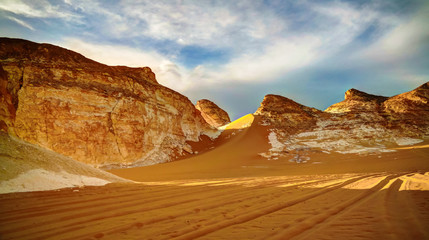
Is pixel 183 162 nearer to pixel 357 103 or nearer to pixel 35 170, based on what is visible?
pixel 35 170

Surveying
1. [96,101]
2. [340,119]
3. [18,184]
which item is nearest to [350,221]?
[18,184]

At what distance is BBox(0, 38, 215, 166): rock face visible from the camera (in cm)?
1764

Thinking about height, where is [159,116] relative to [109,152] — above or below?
above

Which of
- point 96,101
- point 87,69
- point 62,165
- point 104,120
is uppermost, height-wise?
point 87,69

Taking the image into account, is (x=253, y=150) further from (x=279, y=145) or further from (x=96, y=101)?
(x=96, y=101)

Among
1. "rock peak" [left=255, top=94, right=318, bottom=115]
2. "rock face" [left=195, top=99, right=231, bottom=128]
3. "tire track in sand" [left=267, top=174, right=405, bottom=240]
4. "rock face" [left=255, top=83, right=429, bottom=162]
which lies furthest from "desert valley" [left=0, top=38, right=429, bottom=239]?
"rock face" [left=195, top=99, right=231, bottom=128]

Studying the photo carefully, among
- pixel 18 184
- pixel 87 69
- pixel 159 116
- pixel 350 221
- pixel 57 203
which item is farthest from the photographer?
pixel 159 116

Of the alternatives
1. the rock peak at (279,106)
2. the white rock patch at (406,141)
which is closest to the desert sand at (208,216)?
the white rock patch at (406,141)

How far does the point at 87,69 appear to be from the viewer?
69.5ft

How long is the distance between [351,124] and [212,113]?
35.5 meters

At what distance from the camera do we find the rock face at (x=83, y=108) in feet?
57.9

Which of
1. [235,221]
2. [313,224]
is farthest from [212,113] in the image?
[313,224]

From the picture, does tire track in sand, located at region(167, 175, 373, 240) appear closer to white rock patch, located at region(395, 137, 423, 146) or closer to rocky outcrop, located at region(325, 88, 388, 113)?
white rock patch, located at region(395, 137, 423, 146)

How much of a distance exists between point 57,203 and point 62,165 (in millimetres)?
3468
